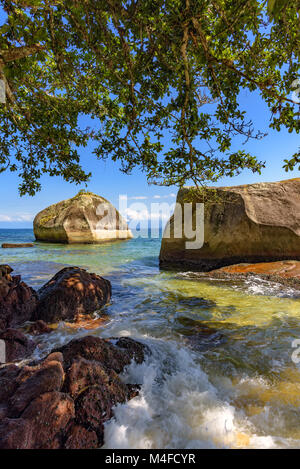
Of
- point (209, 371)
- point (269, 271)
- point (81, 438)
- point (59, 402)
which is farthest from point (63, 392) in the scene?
point (269, 271)

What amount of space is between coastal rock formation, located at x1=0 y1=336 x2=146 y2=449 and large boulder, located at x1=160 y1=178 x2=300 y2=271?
7240 millimetres

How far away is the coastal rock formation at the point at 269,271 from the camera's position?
724 centimetres

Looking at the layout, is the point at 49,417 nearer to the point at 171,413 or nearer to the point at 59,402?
the point at 59,402

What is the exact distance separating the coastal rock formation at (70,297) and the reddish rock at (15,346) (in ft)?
3.96

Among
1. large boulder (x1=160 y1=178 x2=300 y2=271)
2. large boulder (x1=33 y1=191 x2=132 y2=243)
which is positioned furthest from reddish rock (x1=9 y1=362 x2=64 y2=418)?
large boulder (x1=33 y1=191 x2=132 y2=243)

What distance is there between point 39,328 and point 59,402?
8.45 feet

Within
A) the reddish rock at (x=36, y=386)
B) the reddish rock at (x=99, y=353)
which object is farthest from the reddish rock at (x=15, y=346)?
the reddish rock at (x=36, y=386)

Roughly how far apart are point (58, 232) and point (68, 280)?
65.9ft

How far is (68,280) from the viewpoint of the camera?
514 centimetres

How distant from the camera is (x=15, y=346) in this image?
308cm

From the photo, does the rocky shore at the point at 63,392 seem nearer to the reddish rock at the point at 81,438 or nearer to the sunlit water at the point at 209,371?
the reddish rock at the point at 81,438

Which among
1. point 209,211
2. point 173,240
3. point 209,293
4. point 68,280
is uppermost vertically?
point 209,211
